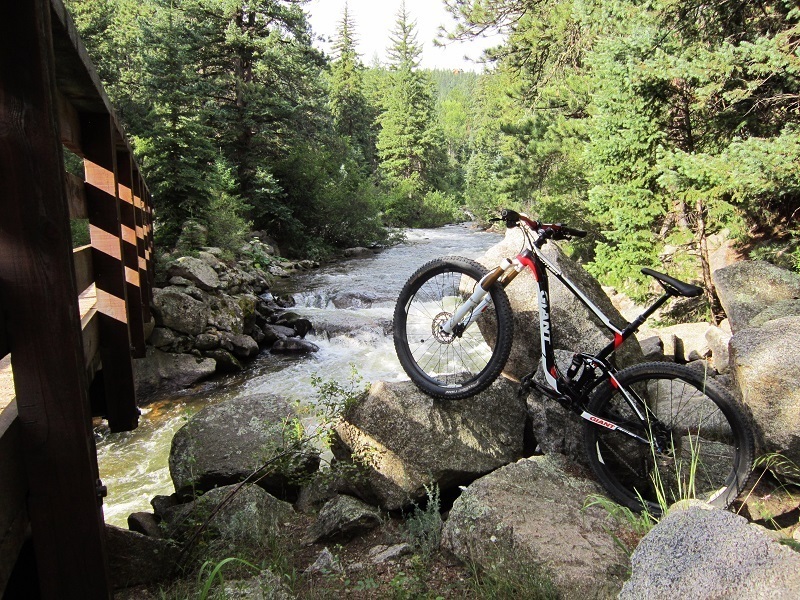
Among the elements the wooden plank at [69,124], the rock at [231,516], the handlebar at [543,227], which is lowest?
the rock at [231,516]

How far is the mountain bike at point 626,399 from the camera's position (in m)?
3.24

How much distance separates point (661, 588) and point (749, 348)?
2.73 metres

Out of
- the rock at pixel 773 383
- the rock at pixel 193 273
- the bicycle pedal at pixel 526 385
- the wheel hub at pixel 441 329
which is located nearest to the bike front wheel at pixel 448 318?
the wheel hub at pixel 441 329

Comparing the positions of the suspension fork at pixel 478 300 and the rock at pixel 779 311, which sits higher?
the suspension fork at pixel 478 300

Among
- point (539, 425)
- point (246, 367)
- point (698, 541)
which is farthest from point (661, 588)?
point (246, 367)

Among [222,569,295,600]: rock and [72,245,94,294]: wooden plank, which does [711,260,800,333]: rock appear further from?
Result: [72,245,94,294]: wooden plank

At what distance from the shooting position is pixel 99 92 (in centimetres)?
287

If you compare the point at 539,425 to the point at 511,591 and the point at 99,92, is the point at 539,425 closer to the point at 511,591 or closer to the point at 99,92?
the point at 511,591

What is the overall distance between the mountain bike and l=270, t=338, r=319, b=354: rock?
20.9 feet

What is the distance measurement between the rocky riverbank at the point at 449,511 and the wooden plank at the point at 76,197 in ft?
5.65

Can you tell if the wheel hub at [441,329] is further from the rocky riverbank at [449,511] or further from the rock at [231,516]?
the rock at [231,516]

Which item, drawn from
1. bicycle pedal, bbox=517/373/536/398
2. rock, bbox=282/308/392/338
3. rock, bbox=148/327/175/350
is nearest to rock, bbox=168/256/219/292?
rock, bbox=148/327/175/350

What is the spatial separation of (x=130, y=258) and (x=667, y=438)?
179 inches

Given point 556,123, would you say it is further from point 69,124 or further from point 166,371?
point 69,124
